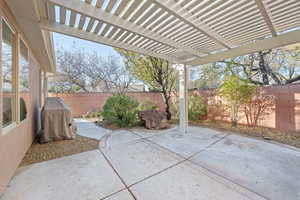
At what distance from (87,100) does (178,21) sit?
777 cm

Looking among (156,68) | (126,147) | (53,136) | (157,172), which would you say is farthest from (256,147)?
(53,136)

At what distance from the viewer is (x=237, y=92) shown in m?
5.10

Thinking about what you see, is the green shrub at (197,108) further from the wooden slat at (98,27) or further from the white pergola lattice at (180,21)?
the wooden slat at (98,27)

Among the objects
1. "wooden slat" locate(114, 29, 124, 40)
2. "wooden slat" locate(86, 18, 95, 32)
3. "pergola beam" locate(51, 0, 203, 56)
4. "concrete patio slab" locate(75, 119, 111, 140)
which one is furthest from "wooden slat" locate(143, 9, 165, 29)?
"concrete patio slab" locate(75, 119, 111, 140)

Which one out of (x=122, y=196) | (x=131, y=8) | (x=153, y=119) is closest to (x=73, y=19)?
(x=131, y=8)

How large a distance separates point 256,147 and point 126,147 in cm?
340

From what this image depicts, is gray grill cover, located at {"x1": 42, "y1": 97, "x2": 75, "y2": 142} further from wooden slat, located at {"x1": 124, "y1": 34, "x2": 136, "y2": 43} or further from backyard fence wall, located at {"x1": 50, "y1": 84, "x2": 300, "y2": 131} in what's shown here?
backyard fence wall, located at {"x1": 50, "y1": 84, "x2": 300, "y2": 131}

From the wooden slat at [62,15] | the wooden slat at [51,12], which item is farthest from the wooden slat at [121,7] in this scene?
the wooden slat at [51,12]

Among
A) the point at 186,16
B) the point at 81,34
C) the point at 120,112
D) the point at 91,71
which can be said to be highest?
the point at 91,71

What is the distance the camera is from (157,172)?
222 centimetres

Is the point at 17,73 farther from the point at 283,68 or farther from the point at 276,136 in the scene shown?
the point at 283,68

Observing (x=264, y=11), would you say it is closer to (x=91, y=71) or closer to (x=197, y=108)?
(x=197, y=108)

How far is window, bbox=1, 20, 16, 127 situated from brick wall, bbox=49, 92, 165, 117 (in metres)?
5.95

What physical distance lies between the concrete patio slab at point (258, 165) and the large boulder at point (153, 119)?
7.38 feet
